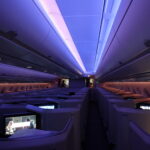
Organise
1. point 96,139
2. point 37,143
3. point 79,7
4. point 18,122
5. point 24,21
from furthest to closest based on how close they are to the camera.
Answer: point 96,139 → point 18,122 → point 79,7 → point 24,21 → point 37,143

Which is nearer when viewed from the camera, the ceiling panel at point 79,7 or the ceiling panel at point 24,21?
the ceiling panel at point 24,21

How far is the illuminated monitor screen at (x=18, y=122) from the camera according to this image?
3.87 meters

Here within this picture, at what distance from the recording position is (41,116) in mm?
3980

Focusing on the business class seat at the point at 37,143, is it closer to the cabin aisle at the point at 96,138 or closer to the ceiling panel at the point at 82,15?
the ceiling panel at the point at 82,15

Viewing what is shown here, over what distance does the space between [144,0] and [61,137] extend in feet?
5.07

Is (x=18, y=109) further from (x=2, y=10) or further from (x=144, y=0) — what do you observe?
(x=144, y=0)

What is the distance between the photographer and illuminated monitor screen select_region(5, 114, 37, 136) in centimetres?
387

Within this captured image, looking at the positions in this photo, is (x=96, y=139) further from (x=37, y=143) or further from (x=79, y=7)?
(x=37, y=143)

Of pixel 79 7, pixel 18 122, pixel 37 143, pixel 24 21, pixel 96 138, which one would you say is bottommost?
pixel 96 138

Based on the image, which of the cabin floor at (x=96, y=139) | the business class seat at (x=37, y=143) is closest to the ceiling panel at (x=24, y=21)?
the business class seat at (x=37, y=143)

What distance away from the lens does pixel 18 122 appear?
3.94 metres

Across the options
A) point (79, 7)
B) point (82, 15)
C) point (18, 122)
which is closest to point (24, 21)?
point (79, 7)

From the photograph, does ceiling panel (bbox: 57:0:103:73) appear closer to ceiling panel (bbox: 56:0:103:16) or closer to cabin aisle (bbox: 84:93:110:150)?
ceiling panel (bbox: 56:0:103:16)

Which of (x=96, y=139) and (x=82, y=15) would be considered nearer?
(x=82, y=15)
